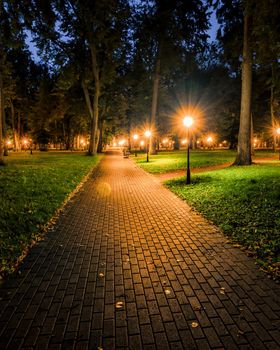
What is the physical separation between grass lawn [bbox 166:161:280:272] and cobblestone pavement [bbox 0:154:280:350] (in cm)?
50

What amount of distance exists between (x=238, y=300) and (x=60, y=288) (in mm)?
2741

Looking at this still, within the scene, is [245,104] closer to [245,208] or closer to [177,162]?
[177,162]

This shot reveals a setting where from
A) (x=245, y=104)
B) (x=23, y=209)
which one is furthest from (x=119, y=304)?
(x=245, y=104)

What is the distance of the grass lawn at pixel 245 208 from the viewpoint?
18.4 feet

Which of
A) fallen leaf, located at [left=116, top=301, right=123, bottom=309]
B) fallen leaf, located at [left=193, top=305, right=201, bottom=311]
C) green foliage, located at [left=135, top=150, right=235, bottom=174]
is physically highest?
green foliage, located at [left=135, top=150, right=235, bottom=174]

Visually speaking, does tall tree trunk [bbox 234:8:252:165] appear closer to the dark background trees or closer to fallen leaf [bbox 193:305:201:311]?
the dark background trees

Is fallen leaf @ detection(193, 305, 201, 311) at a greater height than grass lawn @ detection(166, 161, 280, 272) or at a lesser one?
lesser

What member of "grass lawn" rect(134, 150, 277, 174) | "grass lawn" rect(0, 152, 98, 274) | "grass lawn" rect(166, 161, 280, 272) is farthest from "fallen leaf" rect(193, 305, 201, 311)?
"grass lawn" rect(134, 150, 277, 174)

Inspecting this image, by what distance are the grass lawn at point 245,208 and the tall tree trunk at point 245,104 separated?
6.18 meters

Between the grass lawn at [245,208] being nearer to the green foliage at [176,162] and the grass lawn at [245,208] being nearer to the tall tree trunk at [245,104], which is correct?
the tall tree trunk at [245,104]

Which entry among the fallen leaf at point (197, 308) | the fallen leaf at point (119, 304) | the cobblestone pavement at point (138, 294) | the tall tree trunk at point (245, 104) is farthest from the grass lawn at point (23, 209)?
the tall tree trunk at point (245, 104)

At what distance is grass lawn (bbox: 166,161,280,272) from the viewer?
562 centimetres

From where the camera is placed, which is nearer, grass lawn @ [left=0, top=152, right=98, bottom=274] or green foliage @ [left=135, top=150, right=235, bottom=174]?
grass lawn @ [left=0, top=152, right=98, bottom=274]

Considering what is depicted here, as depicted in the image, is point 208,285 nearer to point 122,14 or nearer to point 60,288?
point 60,288
